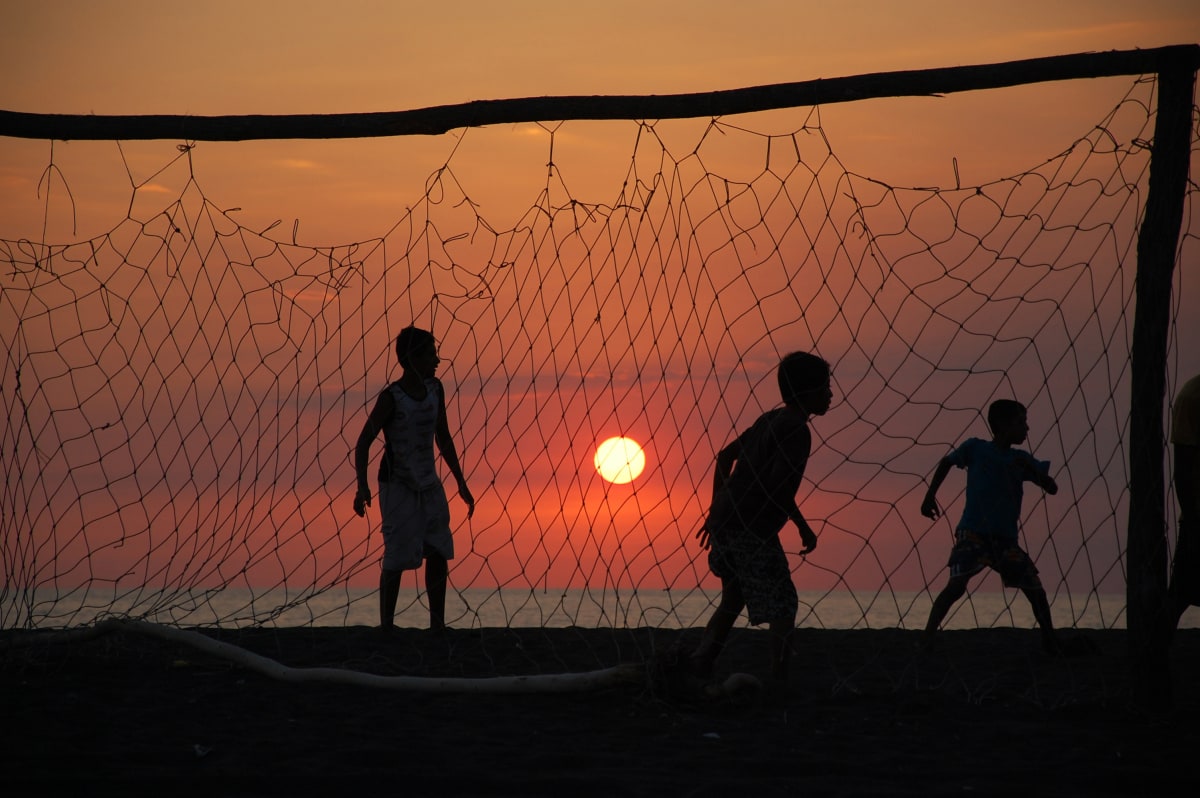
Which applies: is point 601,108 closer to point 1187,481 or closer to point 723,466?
point 723,466

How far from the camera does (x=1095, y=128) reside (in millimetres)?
4836

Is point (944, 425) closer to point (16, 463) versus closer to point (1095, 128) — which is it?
point (1095, 128)

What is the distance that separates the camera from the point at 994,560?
638 centimetres

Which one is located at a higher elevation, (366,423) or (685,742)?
(366,423)

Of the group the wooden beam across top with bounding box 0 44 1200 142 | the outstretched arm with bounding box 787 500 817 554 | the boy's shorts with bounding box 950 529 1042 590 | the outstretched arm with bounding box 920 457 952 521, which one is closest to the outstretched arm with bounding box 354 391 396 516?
the wooden beam across top with bounding box 0 44 1200 142

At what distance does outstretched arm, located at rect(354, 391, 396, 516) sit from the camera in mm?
6340

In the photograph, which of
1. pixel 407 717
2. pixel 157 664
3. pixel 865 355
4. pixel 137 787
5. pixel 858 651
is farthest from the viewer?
pixel 858 651

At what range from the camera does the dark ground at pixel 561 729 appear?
3.73 m

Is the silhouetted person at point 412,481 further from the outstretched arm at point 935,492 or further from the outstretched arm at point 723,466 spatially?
the outstretched arm at point 935,492

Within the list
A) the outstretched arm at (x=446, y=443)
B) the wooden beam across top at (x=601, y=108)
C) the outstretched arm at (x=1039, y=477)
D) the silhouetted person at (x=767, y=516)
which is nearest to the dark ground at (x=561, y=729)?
the silhouetted person at (x=767, y=516)

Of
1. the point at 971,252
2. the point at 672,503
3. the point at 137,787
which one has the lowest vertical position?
the point at 137,787

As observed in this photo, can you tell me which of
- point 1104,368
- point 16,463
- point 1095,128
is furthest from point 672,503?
point 16,463

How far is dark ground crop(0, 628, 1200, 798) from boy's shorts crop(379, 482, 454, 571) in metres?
0.56

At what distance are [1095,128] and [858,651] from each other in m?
3.11
